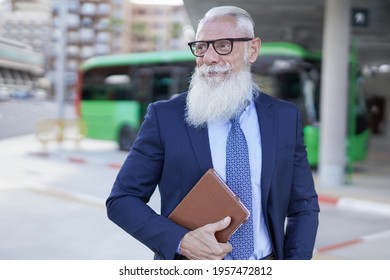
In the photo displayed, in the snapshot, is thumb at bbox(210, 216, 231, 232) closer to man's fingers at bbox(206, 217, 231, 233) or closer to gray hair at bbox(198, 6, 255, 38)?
man's fingers at bbox(206, 217, 231, 233)

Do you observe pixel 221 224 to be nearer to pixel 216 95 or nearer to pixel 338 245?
pixel 216 95

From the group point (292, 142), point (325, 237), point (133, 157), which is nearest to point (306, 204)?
point (292, 142)

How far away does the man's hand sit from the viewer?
1493 mm

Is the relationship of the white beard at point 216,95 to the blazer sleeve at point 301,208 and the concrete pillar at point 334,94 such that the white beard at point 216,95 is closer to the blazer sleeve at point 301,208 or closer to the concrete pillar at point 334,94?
the blazer sleeve at point 301,208

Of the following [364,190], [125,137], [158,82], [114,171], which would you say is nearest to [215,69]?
[364,190]

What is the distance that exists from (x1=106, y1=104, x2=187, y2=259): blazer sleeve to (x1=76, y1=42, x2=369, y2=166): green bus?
5.59 metres

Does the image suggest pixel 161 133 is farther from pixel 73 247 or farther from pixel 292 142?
pixel 73 247

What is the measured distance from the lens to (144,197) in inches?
62.8

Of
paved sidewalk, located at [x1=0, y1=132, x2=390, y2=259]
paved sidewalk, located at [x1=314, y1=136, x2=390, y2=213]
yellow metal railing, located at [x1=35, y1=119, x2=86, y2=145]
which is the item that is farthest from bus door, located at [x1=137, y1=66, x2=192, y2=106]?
paved sidewalk, located at [x1=314, y1=136, x2=390, y2=213]

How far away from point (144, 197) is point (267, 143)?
354 millimetres

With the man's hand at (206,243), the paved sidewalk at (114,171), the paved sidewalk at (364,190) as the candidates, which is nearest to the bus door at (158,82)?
the paved sidewalk at (114,171)

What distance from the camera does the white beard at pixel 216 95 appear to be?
Result: 5.26 ft

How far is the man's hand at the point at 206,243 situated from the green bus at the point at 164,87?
5682 millimetres
